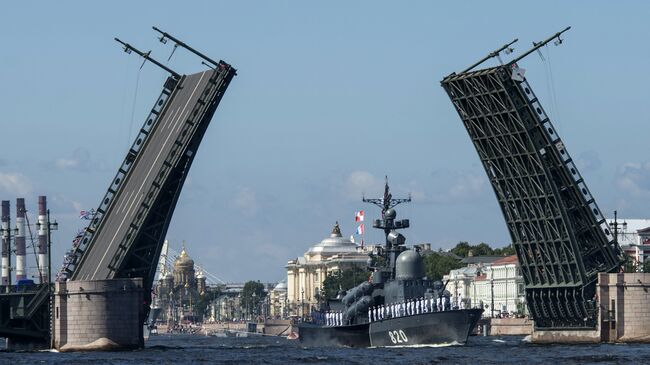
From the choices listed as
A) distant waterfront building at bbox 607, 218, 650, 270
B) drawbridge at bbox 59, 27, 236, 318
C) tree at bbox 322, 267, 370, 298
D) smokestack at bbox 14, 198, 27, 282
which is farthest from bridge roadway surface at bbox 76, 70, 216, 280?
tree at bbox 322, 267, 370, 298

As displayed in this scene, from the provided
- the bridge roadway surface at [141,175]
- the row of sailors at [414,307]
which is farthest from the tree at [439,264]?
the bridge roadway surface at [141,175]

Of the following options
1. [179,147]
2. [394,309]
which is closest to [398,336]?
[394,309]

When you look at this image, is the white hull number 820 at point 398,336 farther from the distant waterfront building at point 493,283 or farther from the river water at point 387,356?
the distant waterfront building at point 493,283

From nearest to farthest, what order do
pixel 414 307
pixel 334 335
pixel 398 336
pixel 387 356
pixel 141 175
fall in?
pixel 387 356
pixel 141 175
pixel 414 307
pixel 398 336
pixel 334 335

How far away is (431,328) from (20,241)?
80.2 meters

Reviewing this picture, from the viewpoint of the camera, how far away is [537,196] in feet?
235

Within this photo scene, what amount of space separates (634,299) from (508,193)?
5677 mm

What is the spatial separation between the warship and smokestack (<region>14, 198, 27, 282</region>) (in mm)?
68766

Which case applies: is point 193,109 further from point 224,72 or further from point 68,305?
point 68,305

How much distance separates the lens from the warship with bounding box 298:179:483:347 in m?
73.0

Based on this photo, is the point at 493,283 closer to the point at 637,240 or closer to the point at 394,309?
the point at 637,240

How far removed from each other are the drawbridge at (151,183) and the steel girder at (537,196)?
8.21 m

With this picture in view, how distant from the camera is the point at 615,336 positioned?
241 ft

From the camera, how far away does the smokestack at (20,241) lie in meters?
148
